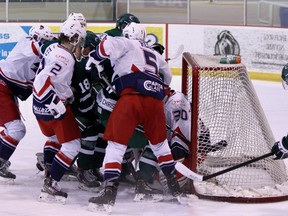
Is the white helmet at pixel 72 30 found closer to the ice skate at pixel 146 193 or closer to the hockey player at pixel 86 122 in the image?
the hockey player at pixel 86 122

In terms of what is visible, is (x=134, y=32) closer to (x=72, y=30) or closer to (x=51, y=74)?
(x=72, y=30)

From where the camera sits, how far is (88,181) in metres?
4.66

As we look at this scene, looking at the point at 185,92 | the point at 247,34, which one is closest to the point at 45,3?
the point at 247,34

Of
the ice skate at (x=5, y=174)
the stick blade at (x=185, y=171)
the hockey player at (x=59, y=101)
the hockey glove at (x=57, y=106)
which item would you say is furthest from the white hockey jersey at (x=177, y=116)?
the ice skate at (x=5, y=174)

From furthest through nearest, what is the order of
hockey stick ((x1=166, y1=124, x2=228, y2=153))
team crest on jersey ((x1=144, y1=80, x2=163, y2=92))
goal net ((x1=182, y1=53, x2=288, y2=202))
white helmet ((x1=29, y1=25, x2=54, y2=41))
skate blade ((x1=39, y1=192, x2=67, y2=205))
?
white helmet ((x1=29, y1=25, x2=54, y2=41))
hockey stick ((x1=166, y1=124, x2=228, y2=153))
goal net ((x1=182, y1=53, x2=288, y2=202))
skate blade ((x1=39, y1=192, x2=67, y2=205))
team crest on jersey ((x1=144, y1=80, x2=163, y2=92))

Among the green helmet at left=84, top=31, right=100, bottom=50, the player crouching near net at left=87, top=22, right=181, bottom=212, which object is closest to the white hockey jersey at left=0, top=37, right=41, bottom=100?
the green helmet at left=84, top=31, right=100, bottom=50

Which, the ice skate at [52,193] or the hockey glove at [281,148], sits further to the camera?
the ice skate at [52,193]

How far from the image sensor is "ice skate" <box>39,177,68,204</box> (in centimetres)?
431

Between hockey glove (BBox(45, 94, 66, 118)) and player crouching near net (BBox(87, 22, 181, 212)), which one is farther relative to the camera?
hockey glove (BBox(45, 94, 66, 118))

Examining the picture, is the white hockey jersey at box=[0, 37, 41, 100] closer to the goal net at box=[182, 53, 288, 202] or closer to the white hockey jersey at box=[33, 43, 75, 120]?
the white hockey jersey at box=[33, 43, 75, 120]

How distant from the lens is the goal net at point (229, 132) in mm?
4441

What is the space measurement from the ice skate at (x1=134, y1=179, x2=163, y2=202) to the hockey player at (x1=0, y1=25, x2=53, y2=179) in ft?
2.67

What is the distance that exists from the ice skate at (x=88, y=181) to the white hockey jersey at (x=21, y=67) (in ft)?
2.10

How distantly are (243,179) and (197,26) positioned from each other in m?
5.36
